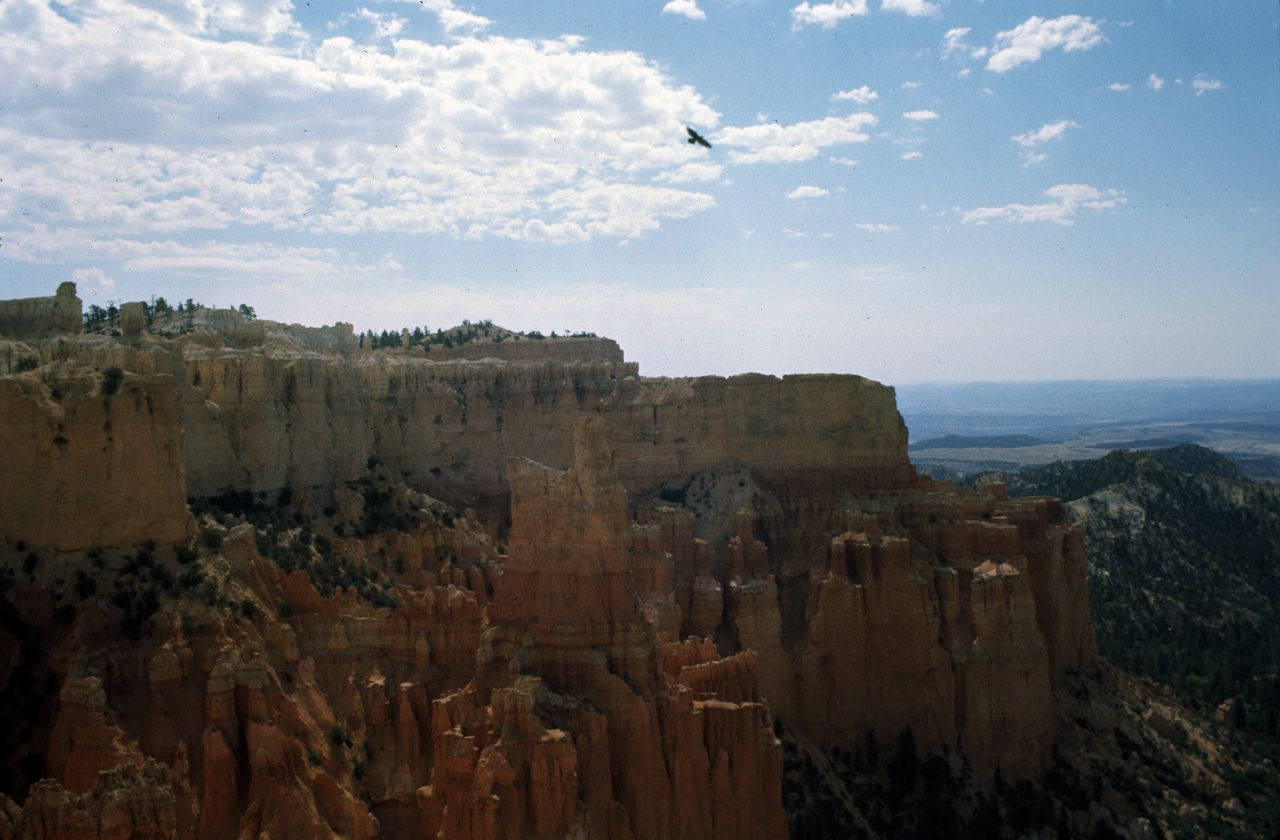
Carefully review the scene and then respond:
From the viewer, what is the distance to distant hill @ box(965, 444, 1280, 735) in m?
65.2

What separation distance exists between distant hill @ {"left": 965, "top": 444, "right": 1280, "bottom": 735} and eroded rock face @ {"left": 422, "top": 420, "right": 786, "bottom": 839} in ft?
134

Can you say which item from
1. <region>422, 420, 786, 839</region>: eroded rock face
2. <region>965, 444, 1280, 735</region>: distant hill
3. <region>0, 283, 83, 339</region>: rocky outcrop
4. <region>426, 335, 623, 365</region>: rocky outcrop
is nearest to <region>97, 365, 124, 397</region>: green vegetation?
<region>422, 420, 786, 839</region>: eroded rock face

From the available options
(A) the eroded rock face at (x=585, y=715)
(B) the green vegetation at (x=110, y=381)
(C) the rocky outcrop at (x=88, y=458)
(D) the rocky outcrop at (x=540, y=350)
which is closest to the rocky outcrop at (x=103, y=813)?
(A) the eroded rock face at (x=585, y=715)

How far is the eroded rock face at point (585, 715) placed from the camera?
90.3 ft

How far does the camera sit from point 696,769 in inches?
1240

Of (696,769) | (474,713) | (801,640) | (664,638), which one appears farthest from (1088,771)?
(474,713)

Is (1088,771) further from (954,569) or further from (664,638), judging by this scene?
(664,638)

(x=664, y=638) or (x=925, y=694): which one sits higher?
(x=664, y=638)

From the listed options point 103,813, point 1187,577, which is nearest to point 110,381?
point 103,813

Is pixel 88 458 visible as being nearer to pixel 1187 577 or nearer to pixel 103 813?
pixel 103 813

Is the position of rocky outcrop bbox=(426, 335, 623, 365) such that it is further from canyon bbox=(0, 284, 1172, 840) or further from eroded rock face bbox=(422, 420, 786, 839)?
eroded rock face bbox=(422, 420, 786, 839)

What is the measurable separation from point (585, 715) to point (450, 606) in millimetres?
8658

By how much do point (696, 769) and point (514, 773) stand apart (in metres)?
6.61

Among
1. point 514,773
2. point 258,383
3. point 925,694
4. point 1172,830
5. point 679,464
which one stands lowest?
point 1172,830
